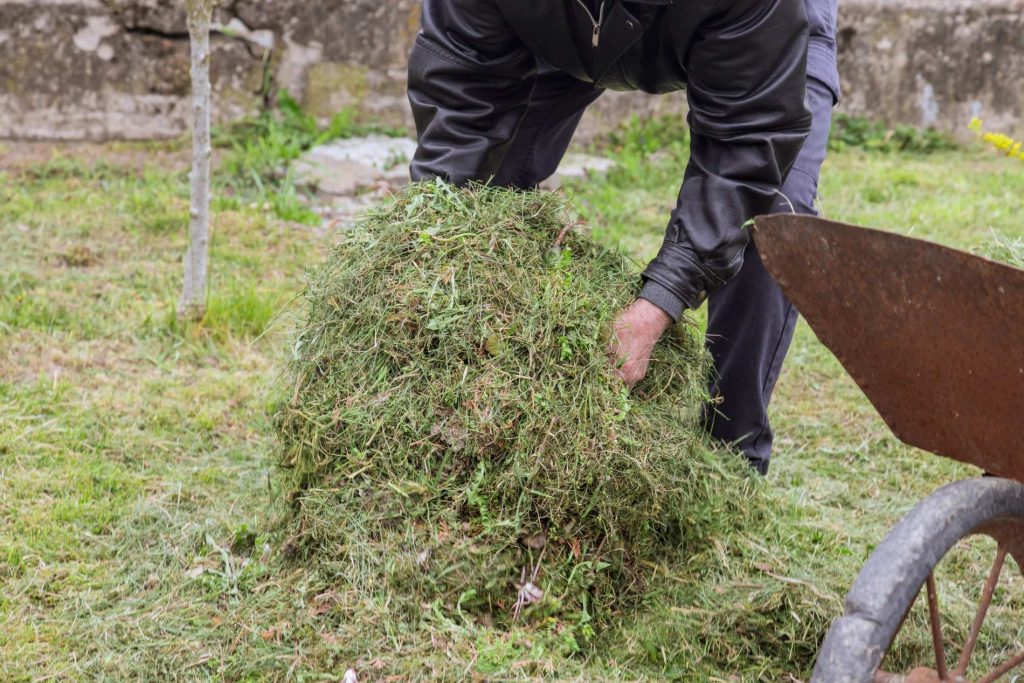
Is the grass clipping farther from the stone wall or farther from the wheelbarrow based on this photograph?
the stone wall

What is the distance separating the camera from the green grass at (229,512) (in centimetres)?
238

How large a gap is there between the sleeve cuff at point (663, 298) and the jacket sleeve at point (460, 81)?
56 centimetres

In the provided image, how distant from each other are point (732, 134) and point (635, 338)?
53cm

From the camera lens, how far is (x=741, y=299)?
3004 mm

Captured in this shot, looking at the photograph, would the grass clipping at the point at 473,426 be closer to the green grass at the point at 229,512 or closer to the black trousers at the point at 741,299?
the green grass at the point at 229,512

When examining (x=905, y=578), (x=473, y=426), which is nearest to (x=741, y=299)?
(x=473, y=426)

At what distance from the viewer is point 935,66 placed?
7.11 meters

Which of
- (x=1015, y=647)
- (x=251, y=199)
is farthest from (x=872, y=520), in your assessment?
(x=251, y=199)

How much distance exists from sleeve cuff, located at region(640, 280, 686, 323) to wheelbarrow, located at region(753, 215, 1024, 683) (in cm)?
64

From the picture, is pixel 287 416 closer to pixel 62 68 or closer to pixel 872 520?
pixel 872 520

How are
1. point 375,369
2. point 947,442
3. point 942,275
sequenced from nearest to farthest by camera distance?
point 942,275
point 947,442
point 375,369

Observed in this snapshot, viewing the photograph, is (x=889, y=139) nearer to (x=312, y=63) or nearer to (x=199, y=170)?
(x=312, y=63)

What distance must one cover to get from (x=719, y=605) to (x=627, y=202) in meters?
3.76

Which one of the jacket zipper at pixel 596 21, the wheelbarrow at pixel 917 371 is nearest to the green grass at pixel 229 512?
the wheelbarrow at pixel 917 371
